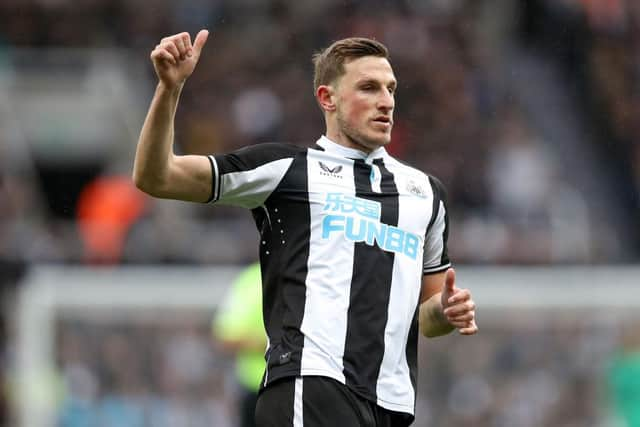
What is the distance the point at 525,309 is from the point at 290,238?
24.9 ft

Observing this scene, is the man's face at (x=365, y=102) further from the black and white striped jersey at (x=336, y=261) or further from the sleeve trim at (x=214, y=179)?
the sleeve trim at (x=214, y=179)

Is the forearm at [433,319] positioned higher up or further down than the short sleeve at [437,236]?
further down

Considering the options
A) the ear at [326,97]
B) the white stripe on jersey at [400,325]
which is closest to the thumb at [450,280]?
the white stripe on jersey at [400,325]

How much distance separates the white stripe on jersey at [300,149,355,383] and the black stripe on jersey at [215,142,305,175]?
0.48ft

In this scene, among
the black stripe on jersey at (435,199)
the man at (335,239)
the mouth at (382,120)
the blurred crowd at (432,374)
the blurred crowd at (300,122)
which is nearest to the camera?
the man at (335,239)

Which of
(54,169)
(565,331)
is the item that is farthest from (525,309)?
(54,169)

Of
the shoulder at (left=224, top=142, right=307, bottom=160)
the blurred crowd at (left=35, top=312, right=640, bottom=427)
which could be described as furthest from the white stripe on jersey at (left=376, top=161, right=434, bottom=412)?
the blurred crowd at (left=35, top=312, right=640, bottom=427)

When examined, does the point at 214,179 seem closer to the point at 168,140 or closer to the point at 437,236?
the point at 168,140

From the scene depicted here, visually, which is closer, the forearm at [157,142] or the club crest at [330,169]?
the forearm at [157,142]

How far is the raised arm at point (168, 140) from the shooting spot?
184 inches

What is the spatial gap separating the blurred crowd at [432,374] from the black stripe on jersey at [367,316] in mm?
6747

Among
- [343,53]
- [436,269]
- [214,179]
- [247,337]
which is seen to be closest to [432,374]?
[247,337]

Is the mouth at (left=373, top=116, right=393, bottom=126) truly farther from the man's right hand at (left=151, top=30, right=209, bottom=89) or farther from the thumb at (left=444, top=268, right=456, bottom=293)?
the man's right hand at (left=151, top=30, right=209, bottom=89)

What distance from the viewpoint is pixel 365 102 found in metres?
5.18
